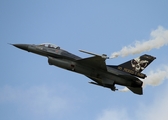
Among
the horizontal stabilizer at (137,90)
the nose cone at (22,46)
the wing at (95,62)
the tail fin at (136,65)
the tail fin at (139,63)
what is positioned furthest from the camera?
the nose cone at (22,46)

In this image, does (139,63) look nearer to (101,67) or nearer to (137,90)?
(137,90)

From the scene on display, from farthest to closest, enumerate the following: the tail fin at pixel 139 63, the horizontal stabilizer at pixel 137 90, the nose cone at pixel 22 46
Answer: the nose cone at pixel 22 46 → the horizontal stabilizer at pixel 137 90 → the tail fin at pixel 139 63

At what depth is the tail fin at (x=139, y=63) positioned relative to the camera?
31.3 metres

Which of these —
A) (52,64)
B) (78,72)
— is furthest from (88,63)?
(52,64)

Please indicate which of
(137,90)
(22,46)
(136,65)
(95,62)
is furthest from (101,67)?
(22,46)

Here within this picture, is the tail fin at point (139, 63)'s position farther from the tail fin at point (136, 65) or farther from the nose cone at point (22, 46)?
the nose cone at point (22, 46)

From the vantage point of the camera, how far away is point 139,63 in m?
31.5

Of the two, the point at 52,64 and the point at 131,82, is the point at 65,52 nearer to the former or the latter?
the point at 52,64

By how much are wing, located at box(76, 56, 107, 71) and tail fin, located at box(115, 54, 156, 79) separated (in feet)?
7.01

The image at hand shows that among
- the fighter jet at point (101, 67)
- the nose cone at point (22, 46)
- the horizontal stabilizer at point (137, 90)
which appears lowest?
the horizontal stabilizer at point (137, 90)

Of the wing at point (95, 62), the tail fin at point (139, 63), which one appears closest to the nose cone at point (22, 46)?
the wing at point (95, 62)

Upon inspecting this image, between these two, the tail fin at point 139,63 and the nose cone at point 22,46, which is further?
the nose cone at point 22,46

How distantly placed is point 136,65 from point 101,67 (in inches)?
144

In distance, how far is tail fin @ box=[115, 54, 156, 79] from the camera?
31.2 m
